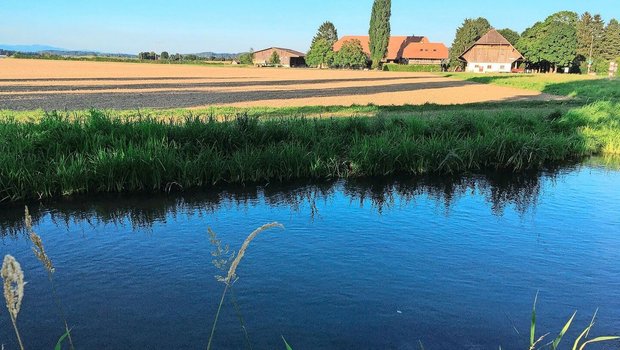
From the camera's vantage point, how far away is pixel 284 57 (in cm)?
12350

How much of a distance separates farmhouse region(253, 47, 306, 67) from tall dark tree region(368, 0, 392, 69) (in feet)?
97.1

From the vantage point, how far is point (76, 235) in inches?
271

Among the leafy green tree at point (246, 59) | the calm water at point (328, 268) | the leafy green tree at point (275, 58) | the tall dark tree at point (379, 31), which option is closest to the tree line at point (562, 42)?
the tall dark tree at point (379, 31)

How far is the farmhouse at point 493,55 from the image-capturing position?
88875 millimetres

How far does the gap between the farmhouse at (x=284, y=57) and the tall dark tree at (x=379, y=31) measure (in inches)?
1166

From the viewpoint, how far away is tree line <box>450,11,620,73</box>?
263 ft

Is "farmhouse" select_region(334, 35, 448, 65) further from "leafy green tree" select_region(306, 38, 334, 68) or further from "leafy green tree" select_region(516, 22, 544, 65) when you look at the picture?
"leafy green tree" select_region(516, 22, 544, 65)

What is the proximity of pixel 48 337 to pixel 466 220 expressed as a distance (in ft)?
20.0

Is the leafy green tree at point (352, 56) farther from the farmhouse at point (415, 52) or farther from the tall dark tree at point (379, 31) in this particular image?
the farmhouse at point (415, 52)

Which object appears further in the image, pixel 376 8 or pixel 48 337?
pixel 376 8

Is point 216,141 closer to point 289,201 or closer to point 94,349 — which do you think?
point 289,201

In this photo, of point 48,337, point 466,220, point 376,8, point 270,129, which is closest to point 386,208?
point 466,220

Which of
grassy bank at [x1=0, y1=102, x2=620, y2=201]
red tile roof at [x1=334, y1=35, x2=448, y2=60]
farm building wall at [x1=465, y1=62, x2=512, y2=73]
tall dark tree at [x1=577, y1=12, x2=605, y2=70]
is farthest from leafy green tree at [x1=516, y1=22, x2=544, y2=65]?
grassy bank at [x1=0, y1=102, x2=620, y2=201]

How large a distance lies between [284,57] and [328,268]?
122 m
